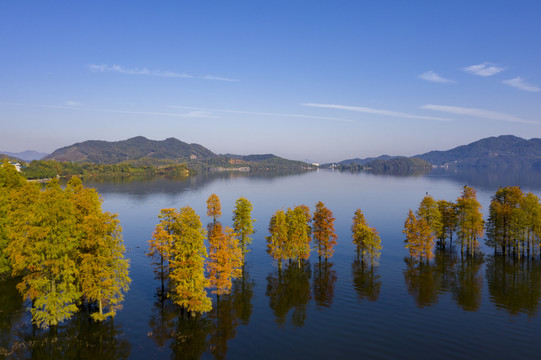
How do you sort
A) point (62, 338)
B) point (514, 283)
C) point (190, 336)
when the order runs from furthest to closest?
point (514, 283), point (190, 336), point (62, 338)

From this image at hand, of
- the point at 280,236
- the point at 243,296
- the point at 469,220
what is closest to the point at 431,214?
the point at 469,220

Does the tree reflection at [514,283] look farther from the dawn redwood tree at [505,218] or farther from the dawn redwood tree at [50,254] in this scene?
the dawn redwood tree at [50,254]

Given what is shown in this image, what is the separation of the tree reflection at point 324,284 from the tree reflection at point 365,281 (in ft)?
16.0

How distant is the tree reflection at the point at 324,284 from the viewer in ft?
179

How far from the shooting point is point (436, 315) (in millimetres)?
48875

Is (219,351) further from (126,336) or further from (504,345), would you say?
(504,345)

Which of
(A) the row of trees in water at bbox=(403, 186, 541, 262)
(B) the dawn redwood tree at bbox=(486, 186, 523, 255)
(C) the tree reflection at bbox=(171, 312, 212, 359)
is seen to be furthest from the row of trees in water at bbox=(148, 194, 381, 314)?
(B) the dawn redwood tree at bbox=(486, 186, 523, 255)

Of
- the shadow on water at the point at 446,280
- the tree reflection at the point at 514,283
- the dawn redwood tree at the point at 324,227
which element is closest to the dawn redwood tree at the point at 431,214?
the shadow on water at the point at 446,280

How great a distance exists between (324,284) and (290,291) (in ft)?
26.1

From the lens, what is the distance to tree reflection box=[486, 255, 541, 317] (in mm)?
52438

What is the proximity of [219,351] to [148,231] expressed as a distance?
76.8 meters

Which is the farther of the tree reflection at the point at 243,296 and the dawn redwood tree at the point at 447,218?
the dawn redwood tree at the point at 447,218

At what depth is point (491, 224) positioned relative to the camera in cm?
8344

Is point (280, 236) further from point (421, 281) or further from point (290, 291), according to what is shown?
point (421, 281)
